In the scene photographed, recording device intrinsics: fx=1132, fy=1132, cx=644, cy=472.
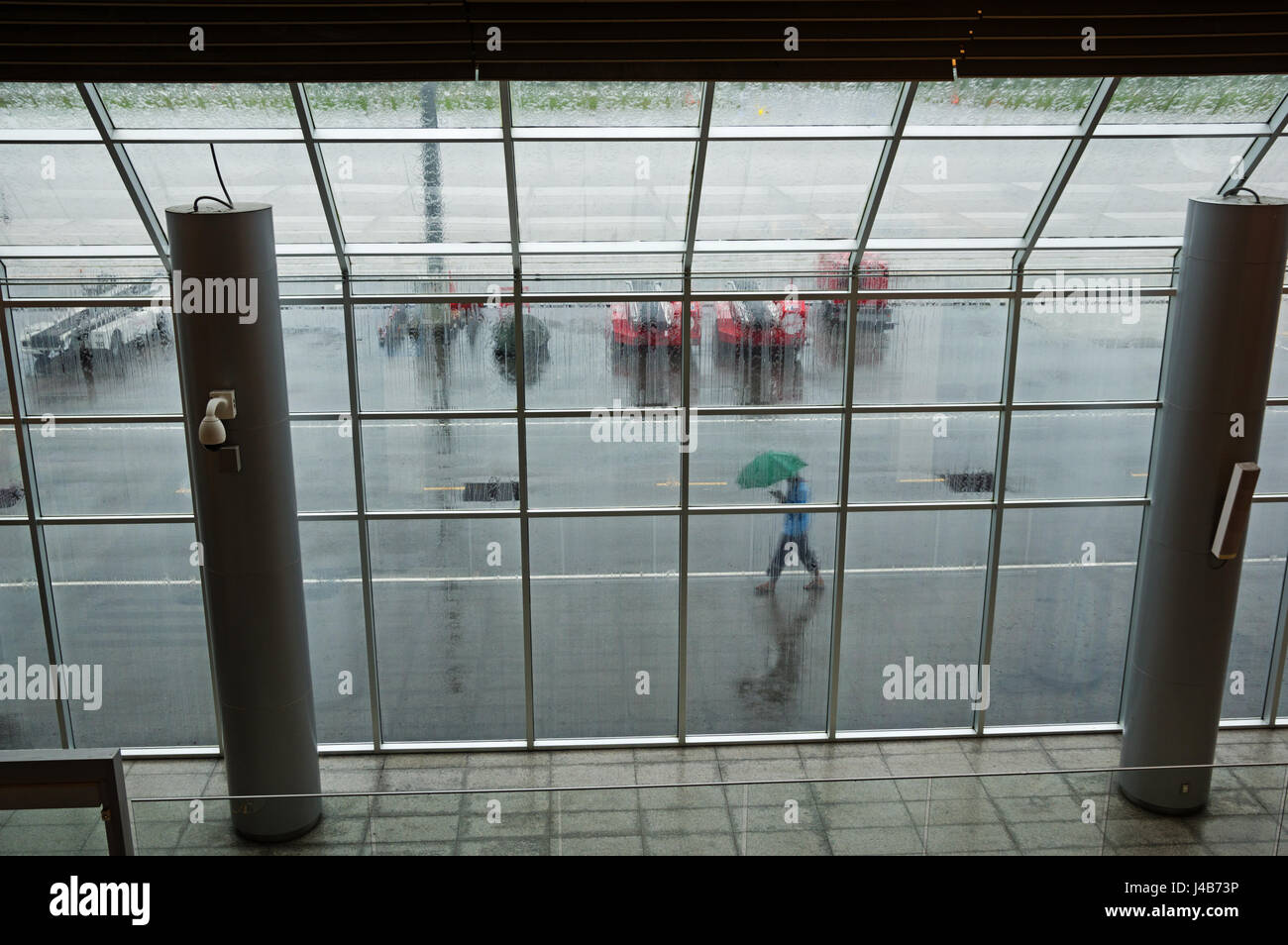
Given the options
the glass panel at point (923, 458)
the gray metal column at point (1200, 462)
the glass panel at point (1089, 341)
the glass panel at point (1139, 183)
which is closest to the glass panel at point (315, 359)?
the glass panel at point (923, 458)

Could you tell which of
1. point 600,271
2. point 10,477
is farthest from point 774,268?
point 10,477

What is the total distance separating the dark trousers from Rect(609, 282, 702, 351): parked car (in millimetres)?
2055

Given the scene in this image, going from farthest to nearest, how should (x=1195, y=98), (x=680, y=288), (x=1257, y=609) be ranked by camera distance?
(x=1257, y=609) < (x=680, y=288) < (x=1195, y=98)

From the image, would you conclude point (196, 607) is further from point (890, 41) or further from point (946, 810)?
point (890, 41)

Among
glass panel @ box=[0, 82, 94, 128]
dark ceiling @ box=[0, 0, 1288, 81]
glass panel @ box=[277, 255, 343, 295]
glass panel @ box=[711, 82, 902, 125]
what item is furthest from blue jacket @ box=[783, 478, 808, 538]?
glass panel @ box=[0, 82, 94, 128]

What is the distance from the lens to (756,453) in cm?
1039

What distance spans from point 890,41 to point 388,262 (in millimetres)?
4660

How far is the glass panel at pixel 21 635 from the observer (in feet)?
33.7

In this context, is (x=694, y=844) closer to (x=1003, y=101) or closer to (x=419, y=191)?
(x=419, y=191)

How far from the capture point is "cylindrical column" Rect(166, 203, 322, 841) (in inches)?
321

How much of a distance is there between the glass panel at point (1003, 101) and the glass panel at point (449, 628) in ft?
16.5

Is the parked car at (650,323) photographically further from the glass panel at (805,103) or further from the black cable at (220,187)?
the black cable at (220,187)

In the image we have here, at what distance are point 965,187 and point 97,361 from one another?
7591 mm
